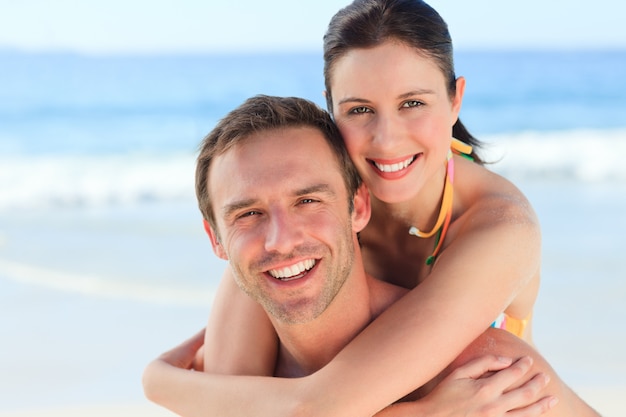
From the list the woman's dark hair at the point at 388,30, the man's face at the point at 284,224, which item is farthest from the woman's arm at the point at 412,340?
the woman's dark hair at the point at 388,30

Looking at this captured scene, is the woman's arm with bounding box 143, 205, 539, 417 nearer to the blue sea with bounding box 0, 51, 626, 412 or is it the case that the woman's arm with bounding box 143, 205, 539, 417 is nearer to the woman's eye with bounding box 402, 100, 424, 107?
the woman's eye with bounding box 402, 100, 424, 107

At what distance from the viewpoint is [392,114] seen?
311cm

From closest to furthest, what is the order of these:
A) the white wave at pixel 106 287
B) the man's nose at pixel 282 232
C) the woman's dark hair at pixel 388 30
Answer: the man's nose at pixel 282 232
the woman's dark hair at pixel 388 30
the white wave at pixel 106 287

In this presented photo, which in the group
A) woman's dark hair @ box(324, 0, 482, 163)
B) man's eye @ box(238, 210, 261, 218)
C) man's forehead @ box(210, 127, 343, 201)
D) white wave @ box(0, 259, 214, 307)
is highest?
white wave @ box(0, 259, 214, 307)

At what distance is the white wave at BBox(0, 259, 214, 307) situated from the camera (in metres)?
7.25

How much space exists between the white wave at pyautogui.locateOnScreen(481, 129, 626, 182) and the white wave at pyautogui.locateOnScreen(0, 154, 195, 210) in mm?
4879

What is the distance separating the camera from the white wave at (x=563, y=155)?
13062 mm

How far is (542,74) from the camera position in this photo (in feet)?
83.6

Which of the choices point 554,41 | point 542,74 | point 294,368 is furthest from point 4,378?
point 554,41

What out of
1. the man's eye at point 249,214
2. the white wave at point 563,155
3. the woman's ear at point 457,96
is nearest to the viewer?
the man's eye at point 249,214

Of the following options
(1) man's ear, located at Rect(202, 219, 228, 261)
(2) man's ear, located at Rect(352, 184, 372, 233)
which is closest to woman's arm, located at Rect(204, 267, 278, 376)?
(1) man's ear, located at Rect(202, 219, 228, 261)

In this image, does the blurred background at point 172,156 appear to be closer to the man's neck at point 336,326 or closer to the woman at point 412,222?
the woman at point 412,222

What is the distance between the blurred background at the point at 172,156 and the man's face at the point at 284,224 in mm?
477

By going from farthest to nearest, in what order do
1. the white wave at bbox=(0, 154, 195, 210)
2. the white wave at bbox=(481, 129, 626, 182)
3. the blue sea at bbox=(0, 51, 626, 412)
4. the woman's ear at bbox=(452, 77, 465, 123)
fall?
the white wave at bbox=(481, 129, 626, 182)
the white wave at bbox=(0, 154, 195, 210)
the blue sea at bbox=(0, 51, 626, 412)
the woman's ear at bbox=(452, 77, 465, 123)
